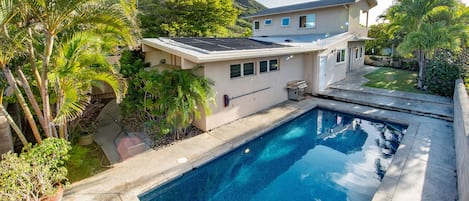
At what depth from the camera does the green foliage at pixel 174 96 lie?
835 cm

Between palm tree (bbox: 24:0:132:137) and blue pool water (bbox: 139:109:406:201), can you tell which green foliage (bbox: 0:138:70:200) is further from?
blue pool water (bbox: 139:109:406:201)

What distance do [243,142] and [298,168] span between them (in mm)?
2119

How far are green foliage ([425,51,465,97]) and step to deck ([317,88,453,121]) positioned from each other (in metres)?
1.27

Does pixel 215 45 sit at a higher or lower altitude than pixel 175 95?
higher

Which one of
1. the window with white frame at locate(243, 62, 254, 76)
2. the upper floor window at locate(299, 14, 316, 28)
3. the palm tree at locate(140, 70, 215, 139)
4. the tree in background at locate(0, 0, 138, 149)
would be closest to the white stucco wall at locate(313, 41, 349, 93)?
the upper floor window at locate(299, 14, 316, 28)

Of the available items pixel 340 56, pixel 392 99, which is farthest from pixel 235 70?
pixel 340 56

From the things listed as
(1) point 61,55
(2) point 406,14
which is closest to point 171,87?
(1) point 61,55

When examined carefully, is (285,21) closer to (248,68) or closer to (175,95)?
(248,68)

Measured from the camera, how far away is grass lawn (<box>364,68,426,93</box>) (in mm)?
15706

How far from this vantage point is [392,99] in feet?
44.6

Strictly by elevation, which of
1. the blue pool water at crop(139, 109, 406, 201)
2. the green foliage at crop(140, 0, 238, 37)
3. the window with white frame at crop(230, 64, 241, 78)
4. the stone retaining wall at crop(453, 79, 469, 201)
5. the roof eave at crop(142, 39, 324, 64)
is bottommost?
the blue pool water at crop(139, 109, 406, 201)

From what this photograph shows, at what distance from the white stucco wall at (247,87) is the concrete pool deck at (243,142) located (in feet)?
1.66

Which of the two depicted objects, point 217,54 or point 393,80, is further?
point 393,80

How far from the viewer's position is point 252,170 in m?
7.68
